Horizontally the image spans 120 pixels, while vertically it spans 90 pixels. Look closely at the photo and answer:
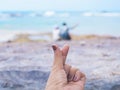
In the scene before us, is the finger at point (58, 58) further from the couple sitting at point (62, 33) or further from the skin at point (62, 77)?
the couple sitting at point (62, 33)

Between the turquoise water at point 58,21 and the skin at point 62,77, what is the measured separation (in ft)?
4.03

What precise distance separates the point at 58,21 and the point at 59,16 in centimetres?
6

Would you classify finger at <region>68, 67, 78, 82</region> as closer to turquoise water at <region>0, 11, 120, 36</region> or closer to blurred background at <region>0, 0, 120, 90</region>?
blurred background at <region>0, 0, 120, 90</region>

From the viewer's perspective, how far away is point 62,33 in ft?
8.97

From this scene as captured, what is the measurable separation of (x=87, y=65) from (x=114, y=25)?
664 mm

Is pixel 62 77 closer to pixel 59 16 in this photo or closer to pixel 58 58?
pixel 58 58

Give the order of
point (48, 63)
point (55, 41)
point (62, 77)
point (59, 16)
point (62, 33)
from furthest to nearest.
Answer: point (59, 16) < point (62, 33) < point (55, 41) < point (48, 63) < point (62, 77)

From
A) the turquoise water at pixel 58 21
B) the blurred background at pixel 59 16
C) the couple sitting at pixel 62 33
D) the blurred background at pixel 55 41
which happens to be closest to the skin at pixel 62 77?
the blurred background at pixel 55 41

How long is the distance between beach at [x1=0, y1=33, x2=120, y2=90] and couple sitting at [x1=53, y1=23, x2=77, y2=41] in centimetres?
33

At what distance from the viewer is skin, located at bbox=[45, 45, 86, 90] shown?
1.10 metres

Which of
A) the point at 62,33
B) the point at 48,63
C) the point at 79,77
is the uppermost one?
the point at 79,77

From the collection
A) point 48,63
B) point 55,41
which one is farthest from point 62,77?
point 55,41

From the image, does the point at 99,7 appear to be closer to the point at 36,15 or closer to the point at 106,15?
the point at 106,15

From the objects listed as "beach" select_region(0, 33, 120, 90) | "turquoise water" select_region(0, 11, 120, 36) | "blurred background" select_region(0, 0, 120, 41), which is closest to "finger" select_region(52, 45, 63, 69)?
"beach" select_region(0, 33, 120, 90)
